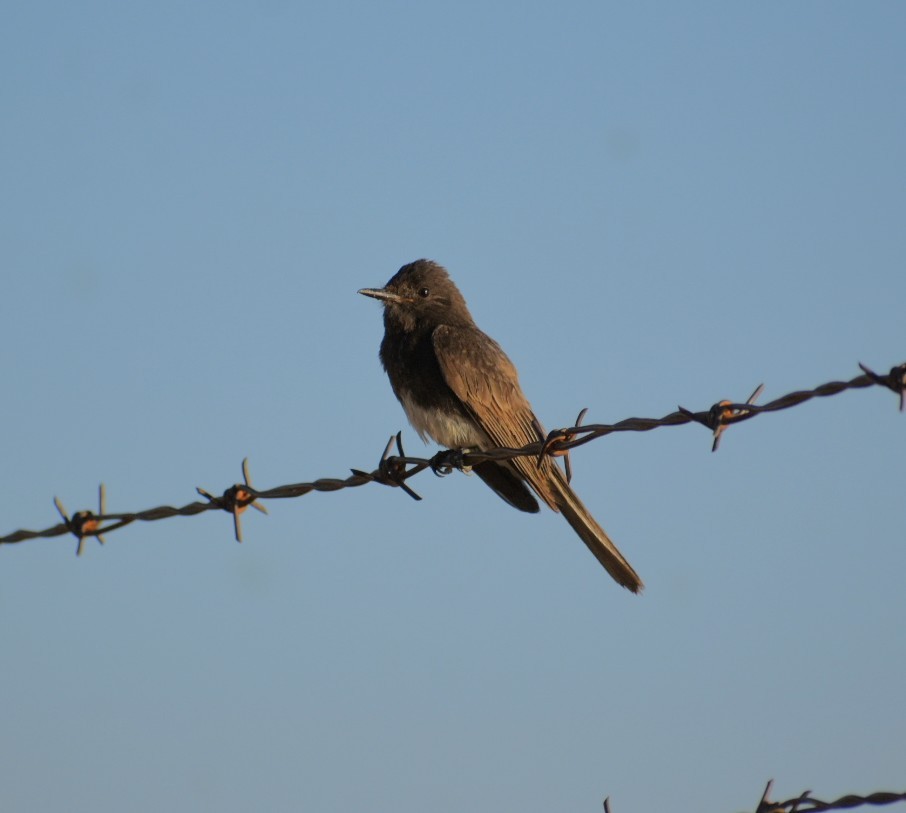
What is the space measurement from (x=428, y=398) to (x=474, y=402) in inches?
11.5

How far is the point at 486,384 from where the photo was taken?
26.8ft

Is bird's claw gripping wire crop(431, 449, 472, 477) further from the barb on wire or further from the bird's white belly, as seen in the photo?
the barb on wire

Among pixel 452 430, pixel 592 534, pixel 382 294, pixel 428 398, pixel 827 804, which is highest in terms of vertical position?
pixel 382 294

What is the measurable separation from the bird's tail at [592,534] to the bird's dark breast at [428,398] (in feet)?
2.06

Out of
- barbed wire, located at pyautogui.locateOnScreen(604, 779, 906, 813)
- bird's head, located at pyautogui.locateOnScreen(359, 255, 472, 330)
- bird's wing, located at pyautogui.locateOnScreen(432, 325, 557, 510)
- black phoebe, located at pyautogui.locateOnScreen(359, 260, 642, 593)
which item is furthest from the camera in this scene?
bird's head, located at pyautogui.locateOnScreen(359, 255, 472, 330)

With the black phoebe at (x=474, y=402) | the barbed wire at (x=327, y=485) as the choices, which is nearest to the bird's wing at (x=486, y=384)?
the black phoebe at (x=474, y=402)

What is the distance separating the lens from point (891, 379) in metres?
3.79

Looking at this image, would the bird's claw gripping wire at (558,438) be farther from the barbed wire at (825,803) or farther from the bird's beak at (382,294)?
the bird's beak at (382,294)

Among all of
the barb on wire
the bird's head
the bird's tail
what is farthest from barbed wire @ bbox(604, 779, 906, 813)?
the bird's head

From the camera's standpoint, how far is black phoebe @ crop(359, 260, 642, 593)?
7617 mm

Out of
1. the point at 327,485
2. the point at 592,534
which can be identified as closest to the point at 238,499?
the point at 327,485

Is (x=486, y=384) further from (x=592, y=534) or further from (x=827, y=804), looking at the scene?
(x=827, y=804)

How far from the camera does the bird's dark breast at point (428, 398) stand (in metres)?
→ 8.09

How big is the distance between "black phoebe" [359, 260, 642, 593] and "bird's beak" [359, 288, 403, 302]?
328 mm
